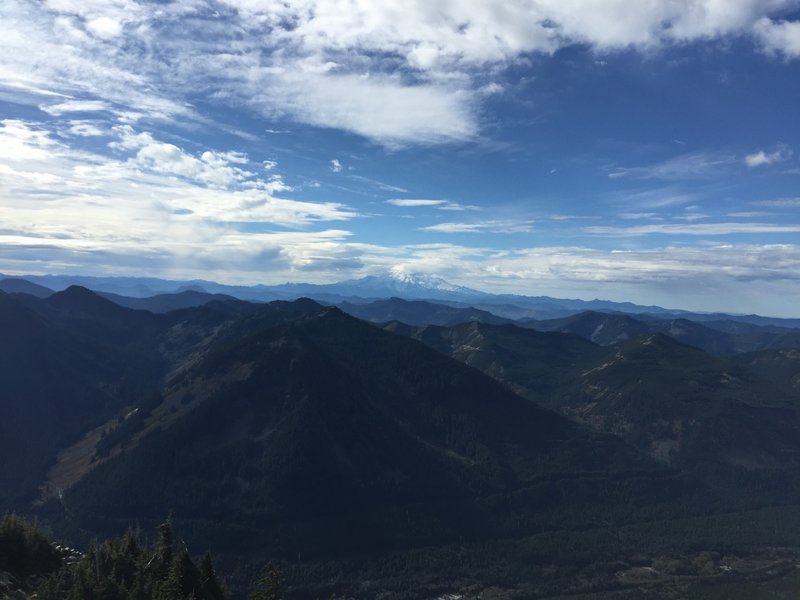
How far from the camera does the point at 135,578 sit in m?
80.5

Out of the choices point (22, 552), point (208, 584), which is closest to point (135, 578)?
point (208, 584)

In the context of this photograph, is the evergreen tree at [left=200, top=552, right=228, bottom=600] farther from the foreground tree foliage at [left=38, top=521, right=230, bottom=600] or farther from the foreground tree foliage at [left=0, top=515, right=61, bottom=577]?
the foreground tree foliage at [left=0, top=515, right=61, bottom=577]

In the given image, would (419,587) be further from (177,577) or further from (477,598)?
(177,577)

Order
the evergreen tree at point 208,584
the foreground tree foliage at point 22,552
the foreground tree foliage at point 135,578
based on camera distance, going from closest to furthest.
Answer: the foreground tree foliage at point 135,578 < the evergreen tree at point 208,584 < the foreground tree foliage at point 22,552

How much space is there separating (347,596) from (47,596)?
141 meters

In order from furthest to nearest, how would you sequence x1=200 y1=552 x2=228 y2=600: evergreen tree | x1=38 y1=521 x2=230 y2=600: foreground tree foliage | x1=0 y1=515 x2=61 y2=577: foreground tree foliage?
x1=0 y1=515 x2=61 y2=577: foreground tree foliage < x1=200 y1=552 x2=228 y2=600: evergreen tree < x1=38 y1=521 x2=230 y2=600: foreground tree foliage

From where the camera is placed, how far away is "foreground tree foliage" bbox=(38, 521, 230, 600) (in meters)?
66.9

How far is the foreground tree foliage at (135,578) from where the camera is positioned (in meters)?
66.9

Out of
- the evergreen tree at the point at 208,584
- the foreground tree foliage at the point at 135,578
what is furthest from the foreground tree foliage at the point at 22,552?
the evergreen tree at the point at 208,584

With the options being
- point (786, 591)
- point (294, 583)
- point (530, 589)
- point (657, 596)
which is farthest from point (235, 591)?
point (786, 591)

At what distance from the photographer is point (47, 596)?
2564 inches

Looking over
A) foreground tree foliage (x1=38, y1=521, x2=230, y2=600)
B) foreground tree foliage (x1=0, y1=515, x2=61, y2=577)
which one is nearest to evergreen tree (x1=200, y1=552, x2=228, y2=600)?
foreground tree foliage (x1=38, y1=521, x2=230, y2=600)

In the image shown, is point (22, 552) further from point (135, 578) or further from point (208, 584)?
point (208, 584)

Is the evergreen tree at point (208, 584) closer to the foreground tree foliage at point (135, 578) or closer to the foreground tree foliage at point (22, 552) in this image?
the foreground tree foliage at point (135, 578)
